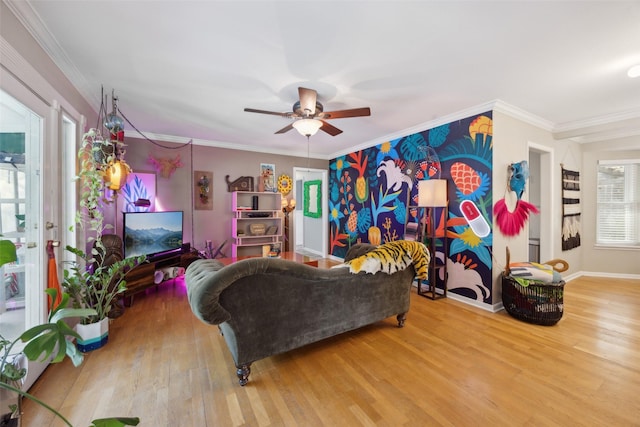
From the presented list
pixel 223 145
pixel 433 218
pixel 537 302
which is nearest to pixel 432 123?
pixel 433 218

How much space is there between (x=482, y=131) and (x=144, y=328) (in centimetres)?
438

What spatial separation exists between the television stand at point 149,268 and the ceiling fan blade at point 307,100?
2618 mm

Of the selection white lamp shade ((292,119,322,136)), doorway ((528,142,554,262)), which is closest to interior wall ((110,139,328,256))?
white lamp shade ((292,119,322,136))

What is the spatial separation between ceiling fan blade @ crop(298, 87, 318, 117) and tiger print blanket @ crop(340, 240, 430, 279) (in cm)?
150

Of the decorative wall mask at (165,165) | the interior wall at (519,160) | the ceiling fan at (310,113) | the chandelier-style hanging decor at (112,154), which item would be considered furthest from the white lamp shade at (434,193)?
the decorative wall mask at (165,165)

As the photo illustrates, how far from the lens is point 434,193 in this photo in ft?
10.9

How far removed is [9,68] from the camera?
1478 mm

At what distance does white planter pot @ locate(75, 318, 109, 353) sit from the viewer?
7.05 ft

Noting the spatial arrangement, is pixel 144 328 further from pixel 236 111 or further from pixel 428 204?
pixel 428 204

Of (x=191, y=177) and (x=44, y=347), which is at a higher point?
(x=191, y=177)

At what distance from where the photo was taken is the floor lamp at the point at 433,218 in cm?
334

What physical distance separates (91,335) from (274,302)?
1.72 meters

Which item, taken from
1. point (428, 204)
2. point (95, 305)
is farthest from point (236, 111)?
point (428, 204)

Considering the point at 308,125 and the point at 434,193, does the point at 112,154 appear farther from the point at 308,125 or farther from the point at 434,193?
the point at 434,193
